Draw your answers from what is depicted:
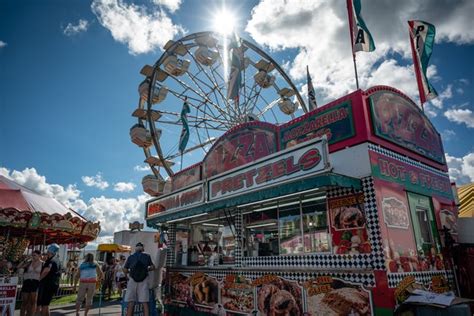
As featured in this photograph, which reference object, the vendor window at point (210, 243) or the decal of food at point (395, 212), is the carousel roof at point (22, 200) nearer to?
the vendor window at point (210, 243)

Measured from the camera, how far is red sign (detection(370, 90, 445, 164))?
659cm

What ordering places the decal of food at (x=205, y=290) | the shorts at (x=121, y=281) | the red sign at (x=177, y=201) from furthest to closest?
the shorts at (x=121, y=281)
the red sign at (x=177, y=201)
the decal of food at (x=205, y=290)

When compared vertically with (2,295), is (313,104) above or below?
above

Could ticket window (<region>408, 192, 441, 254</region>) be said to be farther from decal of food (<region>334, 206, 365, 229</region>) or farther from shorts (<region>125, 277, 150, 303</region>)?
shorts (<region>125, 277, 150, 303</region>)

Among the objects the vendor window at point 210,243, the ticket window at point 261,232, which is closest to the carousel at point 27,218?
the vendor window at point 210,243

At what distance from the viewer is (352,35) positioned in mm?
7965

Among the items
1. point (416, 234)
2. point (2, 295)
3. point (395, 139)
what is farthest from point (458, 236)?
point (2, 295)

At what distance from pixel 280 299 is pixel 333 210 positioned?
2118 millimetres

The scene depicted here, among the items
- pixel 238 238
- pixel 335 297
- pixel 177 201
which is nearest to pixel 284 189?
pixel 335 297

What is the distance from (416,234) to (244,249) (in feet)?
12.8

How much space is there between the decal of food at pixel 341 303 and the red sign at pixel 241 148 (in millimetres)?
3668

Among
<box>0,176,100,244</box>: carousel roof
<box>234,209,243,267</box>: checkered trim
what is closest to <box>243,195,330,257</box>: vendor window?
<box>234,209,243,267</box>: checkered trim

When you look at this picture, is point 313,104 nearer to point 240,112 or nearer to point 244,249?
point 240,112

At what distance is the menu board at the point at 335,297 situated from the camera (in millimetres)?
5208
